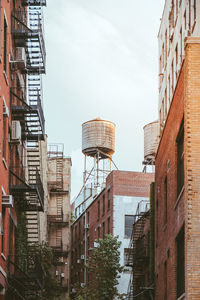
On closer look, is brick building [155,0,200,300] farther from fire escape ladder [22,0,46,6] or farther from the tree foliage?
the tree foliage

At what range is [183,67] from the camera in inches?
1062

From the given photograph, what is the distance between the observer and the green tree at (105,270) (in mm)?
55531

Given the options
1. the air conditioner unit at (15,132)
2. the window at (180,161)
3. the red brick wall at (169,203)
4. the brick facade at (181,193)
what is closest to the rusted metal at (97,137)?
the red brick wall at (169,203)

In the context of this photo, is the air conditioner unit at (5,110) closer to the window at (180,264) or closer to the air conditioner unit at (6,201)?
the air conditioner unit at (6,201)

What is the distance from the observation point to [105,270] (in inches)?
2240

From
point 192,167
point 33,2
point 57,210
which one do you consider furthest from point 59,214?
point 192,167

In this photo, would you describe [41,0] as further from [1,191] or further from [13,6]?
[1,191]

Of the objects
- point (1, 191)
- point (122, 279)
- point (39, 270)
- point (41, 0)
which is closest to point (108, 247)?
point (122, 279)

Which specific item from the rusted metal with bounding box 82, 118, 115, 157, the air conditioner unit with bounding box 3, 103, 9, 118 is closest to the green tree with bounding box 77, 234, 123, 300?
the rusted metal with bounding box 82, 118, 115, 157

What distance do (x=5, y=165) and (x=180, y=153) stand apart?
7000 millimetres

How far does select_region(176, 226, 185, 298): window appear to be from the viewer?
92.4 ft

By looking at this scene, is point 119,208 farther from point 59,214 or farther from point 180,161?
point 180,161

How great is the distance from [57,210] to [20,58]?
4890 cm

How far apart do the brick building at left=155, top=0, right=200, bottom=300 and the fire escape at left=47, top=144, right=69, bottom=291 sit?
38.9 m
